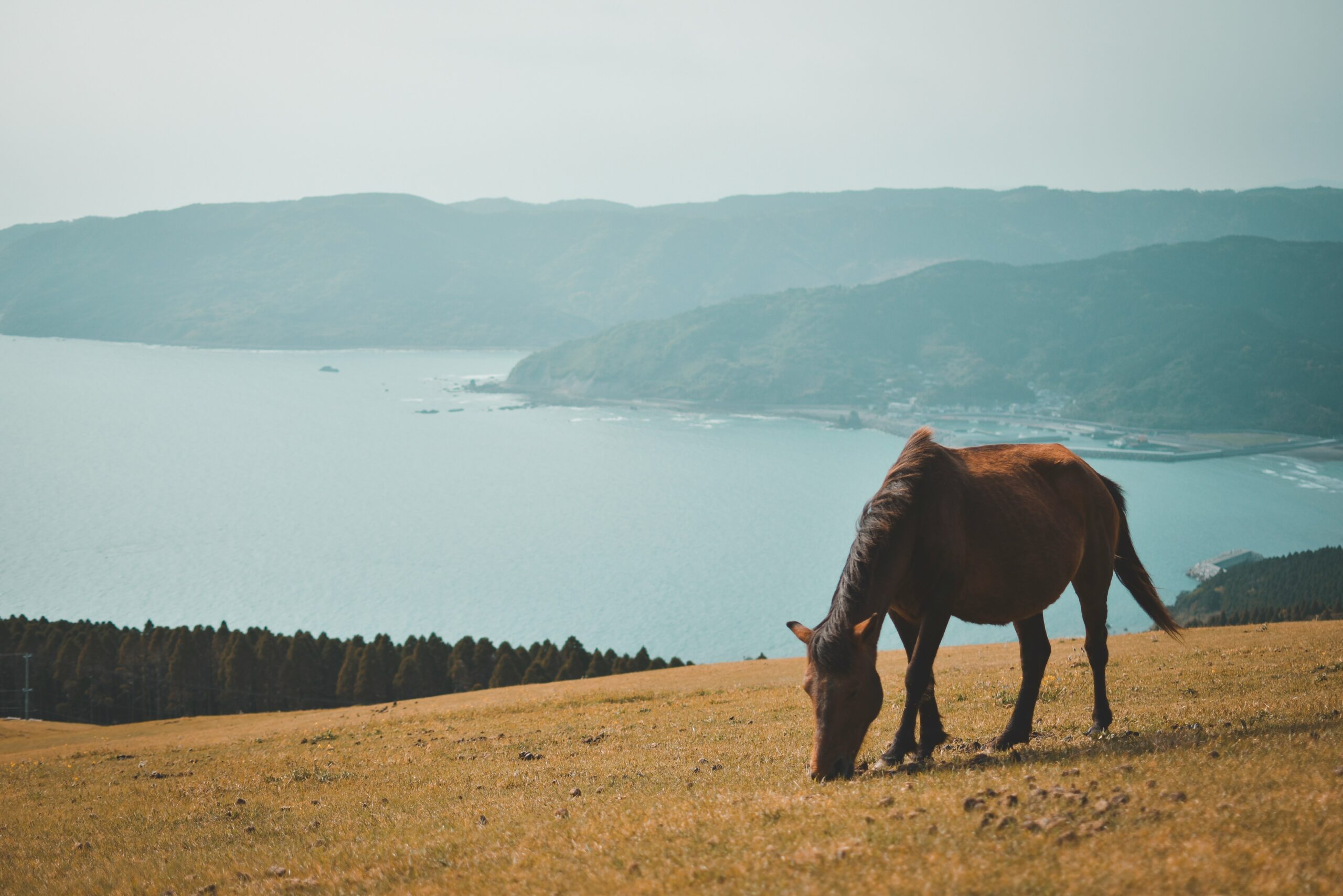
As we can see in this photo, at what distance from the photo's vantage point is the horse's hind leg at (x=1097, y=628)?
370 inches

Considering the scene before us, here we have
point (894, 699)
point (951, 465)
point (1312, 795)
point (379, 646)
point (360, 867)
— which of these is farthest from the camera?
point (379, 646)

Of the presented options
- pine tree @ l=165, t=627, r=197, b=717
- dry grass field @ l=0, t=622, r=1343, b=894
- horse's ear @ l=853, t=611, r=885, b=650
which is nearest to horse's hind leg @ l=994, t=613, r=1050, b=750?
dry grass field @ l=0, t=622, r=1343, b=894

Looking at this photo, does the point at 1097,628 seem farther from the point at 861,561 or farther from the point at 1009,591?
the point at 861,561

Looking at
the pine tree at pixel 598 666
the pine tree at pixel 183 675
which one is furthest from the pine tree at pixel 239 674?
the pine tree at pixel 598 666

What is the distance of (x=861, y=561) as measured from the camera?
7.80 meters

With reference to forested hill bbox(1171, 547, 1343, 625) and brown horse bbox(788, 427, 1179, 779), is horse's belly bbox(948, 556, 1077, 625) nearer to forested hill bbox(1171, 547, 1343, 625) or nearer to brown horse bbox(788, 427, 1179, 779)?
brown horse bbox(788, 427, 1179, 779)

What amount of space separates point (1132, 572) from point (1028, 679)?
210cm

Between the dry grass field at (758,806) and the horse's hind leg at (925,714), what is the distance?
0.57 ft

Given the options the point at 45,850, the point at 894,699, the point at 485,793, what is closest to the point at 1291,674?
the point at 894,699

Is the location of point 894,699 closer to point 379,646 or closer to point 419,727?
point 419,727

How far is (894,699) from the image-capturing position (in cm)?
1482

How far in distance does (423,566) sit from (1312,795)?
14100cm

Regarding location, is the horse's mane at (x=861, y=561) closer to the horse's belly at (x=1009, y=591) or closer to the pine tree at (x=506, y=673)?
the horse's belly at (x=1009, y=591)

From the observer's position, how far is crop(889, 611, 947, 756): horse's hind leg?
879 centimetres
